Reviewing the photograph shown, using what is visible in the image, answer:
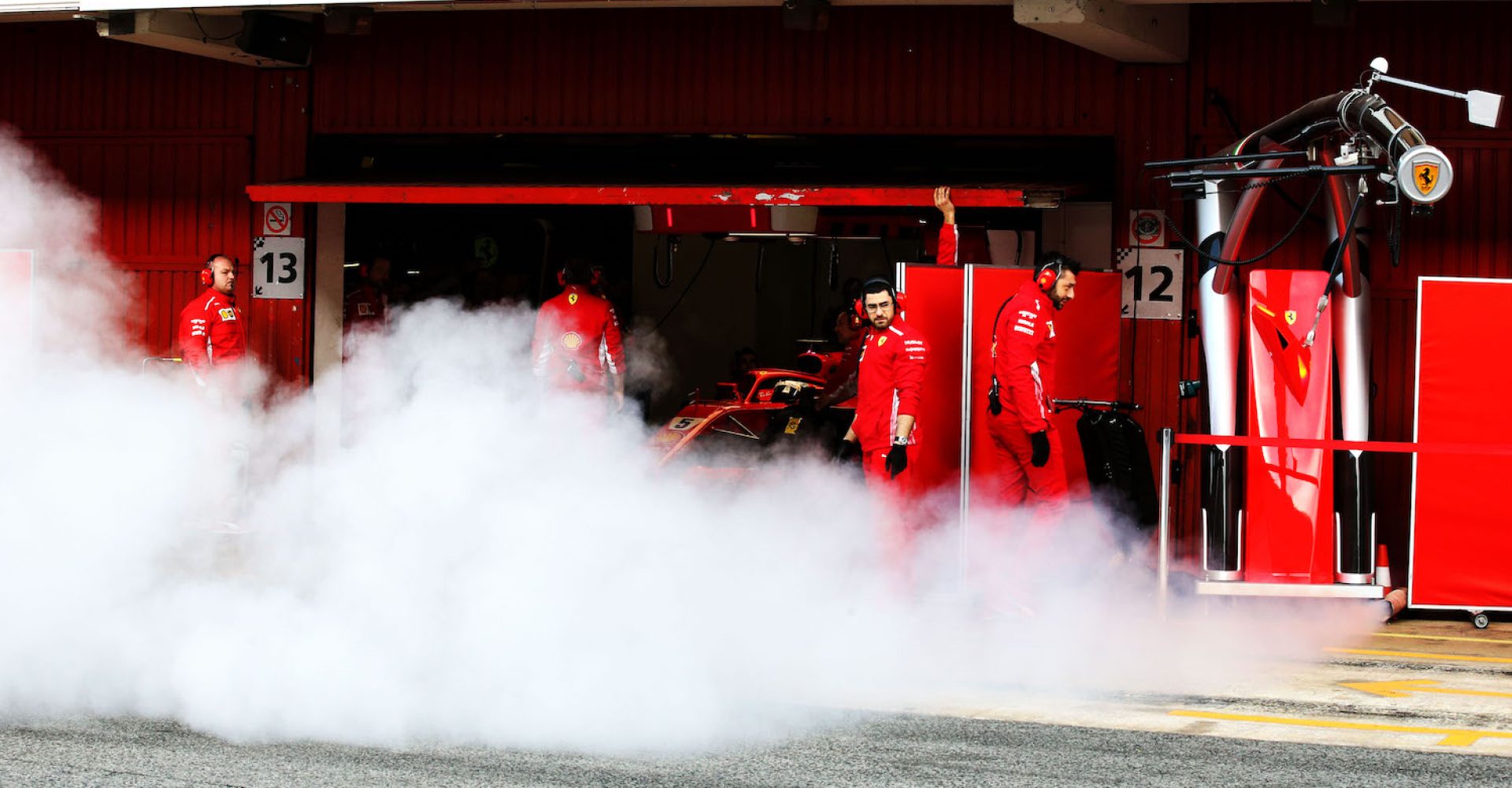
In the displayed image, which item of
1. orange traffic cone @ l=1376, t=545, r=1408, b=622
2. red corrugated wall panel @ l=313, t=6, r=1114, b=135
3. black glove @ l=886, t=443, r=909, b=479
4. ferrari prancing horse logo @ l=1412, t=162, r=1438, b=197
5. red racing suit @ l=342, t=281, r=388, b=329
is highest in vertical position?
red corrugated wall panel @ l=313, t=6, r=1114, b=135

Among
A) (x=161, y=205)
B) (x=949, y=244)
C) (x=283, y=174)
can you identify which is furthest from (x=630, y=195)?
(x=161, y=205)

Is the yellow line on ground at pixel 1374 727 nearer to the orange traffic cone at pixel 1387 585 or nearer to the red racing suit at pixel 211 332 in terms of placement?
the orange traffic cone at pixel 1387 585

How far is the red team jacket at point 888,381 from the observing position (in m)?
9.63

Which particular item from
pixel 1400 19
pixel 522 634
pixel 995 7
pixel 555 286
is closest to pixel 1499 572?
pixel 1400 19

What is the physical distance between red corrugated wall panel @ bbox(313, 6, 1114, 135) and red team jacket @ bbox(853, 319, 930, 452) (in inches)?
111

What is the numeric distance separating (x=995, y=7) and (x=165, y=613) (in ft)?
24.0

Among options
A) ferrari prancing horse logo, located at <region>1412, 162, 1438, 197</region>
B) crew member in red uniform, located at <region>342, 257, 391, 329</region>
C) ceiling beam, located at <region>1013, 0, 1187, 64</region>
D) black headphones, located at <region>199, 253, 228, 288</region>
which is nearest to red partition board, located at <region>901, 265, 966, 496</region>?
ceiling beam, located at <region>1013, 0, 1187, 64</region>

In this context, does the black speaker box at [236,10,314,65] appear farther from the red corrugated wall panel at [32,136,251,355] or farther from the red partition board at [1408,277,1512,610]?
the red partition board at [1408,277,1512,610]

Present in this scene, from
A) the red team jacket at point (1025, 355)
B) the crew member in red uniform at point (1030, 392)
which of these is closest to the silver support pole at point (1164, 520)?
the crew member in red uniform at point (1030, 392)

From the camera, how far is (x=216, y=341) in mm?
11664

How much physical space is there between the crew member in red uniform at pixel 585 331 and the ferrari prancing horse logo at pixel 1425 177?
18.7ft

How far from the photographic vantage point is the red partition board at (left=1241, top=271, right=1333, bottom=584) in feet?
32.7

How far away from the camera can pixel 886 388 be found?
32.1 feet

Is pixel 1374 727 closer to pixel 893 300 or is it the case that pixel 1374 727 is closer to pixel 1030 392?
pixel 1030 392
